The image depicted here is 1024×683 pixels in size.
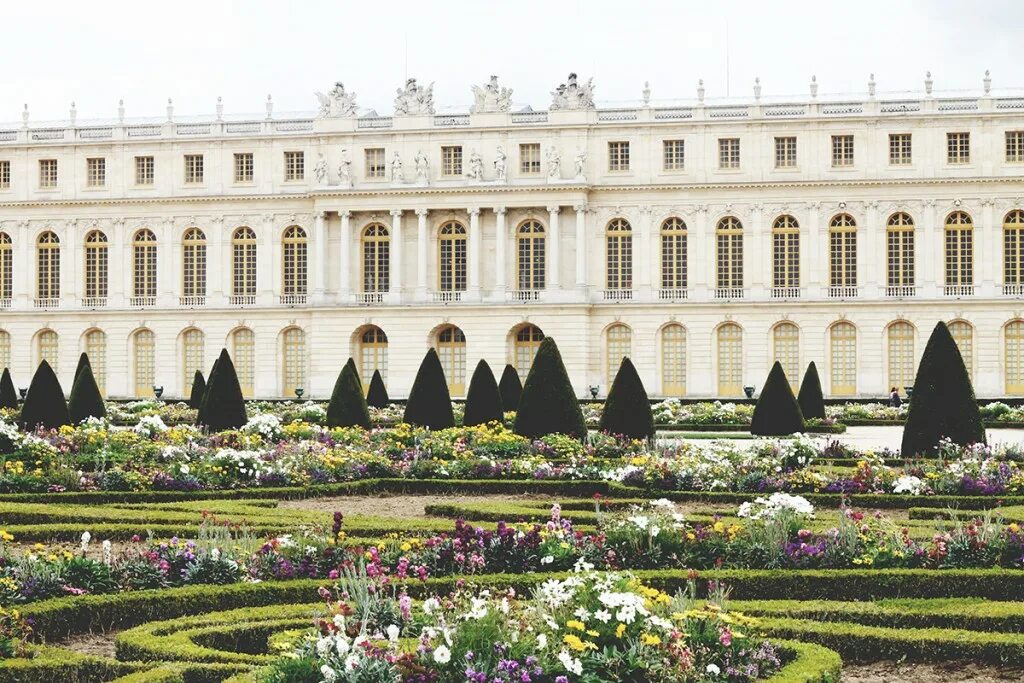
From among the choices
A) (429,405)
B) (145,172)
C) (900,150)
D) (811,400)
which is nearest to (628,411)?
(429,405)

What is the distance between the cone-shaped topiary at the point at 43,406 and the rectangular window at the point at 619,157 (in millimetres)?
29986

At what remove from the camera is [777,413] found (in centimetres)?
2859

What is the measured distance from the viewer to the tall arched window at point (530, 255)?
53.5 metres

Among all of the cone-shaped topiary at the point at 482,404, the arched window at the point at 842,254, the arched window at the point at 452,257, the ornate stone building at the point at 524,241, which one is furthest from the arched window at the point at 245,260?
the cone-shaped topiary at the point at 482,404

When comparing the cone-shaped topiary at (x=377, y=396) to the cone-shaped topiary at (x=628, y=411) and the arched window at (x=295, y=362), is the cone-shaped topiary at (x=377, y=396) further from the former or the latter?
the arched window at (x=295, y=362)

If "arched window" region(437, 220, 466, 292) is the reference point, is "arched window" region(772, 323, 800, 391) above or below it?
below

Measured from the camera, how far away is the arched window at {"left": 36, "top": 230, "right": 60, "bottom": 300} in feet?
185

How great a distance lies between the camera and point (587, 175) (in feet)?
173

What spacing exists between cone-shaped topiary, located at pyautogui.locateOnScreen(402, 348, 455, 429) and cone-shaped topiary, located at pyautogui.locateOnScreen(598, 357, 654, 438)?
405cm

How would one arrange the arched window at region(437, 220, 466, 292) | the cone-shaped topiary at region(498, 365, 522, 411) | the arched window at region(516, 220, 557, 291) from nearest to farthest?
the cone-shaped topiary at region(498, 365, 522, 411) < the arched window at region(516, 220, 557, 291) < the arched window at region(437, 220, 466, 292)

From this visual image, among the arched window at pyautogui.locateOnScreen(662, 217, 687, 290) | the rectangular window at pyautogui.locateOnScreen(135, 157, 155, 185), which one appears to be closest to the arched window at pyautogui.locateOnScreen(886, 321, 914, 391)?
the arched window at pyautogui.locateOnScreen(662, 217, 687, 290)

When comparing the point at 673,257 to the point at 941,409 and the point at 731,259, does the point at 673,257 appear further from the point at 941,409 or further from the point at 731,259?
the point at 941,409

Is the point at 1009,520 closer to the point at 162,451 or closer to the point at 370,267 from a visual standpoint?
the point at 162,451

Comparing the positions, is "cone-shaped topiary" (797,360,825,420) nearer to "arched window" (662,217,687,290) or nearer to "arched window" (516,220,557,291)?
"arched window" (662,217,687,290)
